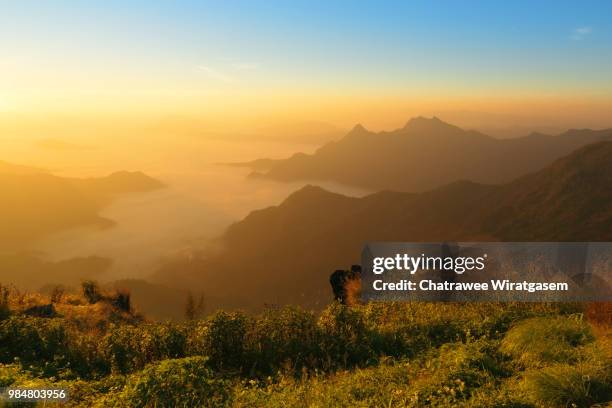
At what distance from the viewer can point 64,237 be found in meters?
184

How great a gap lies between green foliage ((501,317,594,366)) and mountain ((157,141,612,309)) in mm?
62982

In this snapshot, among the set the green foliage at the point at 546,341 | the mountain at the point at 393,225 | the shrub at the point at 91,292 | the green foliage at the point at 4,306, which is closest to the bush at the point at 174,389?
the green foliage at the point at 546,341

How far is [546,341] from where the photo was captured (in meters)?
7.81

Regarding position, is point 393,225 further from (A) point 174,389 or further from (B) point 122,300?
(A) point 174,389

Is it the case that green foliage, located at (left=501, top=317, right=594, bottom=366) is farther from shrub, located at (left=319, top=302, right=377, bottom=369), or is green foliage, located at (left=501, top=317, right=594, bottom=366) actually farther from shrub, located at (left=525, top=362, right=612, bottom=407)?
shrub, located at (left=319, top=302, right=377, bottom=369)

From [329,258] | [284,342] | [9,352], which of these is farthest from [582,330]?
[329,258]

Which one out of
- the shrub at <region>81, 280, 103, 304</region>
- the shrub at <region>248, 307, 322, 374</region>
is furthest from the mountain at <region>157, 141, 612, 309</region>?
the shrub at <region>248, 307, 322, 374</region>

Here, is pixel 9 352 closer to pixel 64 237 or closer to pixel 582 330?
pixel 582 330

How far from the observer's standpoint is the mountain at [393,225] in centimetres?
9100

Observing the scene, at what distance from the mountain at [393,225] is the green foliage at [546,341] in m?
63.0
